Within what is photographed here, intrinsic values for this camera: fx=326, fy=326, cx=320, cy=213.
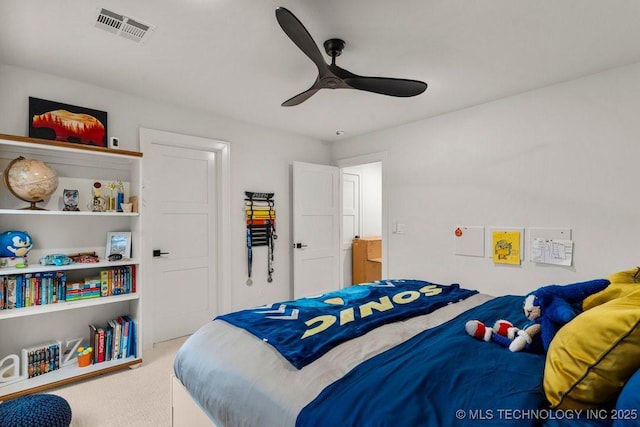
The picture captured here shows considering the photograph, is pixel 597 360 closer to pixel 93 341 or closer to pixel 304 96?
pixel 304 96

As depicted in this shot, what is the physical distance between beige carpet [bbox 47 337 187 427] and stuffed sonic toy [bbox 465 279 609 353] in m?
2.01

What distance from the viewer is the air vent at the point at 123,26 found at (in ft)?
6.26

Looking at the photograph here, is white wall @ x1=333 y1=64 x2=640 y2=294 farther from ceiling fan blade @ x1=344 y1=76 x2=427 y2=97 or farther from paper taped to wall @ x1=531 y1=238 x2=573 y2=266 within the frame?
ceiling fan blade @ x1=344 y1=76 x2=427 y2=97

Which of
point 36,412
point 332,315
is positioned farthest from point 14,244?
point 332,315

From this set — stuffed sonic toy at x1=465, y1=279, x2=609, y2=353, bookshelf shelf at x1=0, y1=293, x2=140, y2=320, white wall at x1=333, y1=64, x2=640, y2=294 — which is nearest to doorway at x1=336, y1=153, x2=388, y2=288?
white wall at x1=333, y1=64, x2=640, y2=294

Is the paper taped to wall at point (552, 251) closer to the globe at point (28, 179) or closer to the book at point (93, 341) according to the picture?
the book at point (93, 341)

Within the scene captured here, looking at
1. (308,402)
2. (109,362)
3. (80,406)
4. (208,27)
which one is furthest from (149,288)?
(308,402)

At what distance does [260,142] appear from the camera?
4129 millimetres

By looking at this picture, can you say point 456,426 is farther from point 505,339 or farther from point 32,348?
point 32,348

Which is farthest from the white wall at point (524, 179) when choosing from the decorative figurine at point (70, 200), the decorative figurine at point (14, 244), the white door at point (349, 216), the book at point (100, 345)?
the decorative figurine at point (14, 244)

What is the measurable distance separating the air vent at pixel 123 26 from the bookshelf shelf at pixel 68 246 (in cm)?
99

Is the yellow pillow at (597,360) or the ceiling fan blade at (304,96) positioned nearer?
the yellow pillow at (597,360)

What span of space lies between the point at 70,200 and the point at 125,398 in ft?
5.31

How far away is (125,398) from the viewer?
2.35 metres
